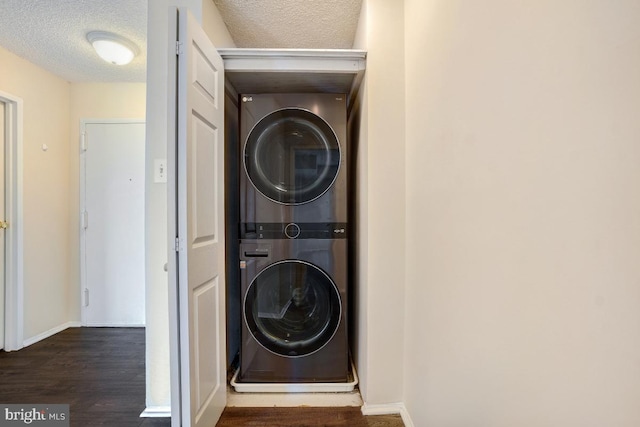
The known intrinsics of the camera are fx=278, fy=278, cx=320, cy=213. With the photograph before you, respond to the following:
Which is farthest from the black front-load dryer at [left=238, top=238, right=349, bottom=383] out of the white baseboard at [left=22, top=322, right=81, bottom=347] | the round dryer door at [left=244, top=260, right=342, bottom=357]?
the white baseboard at [left=22, top=322, right=81, bottom=347]

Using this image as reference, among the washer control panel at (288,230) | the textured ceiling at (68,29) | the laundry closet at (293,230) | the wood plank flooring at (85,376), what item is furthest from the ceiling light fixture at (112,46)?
the wood plank flooring at (85,376)

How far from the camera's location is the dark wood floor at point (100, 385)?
1.56 m

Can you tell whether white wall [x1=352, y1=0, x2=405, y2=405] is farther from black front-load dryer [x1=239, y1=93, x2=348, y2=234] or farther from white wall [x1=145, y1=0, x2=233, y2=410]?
white wall [x1=145, y1=0, x2=233, y2=410]

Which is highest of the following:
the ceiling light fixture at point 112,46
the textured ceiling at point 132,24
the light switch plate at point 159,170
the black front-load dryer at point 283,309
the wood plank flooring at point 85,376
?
the textured ceiling at point 132,24

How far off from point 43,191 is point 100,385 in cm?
189

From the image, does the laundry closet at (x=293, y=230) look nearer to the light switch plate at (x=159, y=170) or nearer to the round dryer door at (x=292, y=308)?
the round dryer door at (x=292, y=308)

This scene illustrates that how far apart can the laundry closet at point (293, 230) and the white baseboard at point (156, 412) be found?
0.37 metres

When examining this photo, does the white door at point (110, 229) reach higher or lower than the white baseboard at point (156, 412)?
higher

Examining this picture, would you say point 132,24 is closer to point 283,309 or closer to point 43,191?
point 43,191

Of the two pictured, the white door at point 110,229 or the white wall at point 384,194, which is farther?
the white door at point 110,229

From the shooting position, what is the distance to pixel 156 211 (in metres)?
1.61

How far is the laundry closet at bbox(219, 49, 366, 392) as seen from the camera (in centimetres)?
172

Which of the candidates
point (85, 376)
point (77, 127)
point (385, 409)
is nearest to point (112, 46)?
point (77, 127)

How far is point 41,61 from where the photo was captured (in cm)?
246
